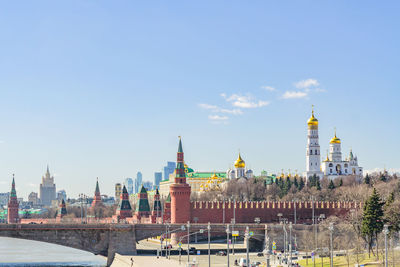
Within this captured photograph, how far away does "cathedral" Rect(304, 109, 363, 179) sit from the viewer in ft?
586

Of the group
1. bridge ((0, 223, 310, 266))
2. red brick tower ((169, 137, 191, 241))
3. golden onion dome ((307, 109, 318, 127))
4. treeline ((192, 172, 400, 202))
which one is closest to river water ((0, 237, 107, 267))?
bridge ((0, 223, 310, 266))

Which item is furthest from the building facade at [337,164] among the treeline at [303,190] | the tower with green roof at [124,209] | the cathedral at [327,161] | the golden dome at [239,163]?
the tower with green roof at [124,209]

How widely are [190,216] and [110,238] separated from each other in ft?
65.1

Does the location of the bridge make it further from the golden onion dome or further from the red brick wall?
the golden onion dome

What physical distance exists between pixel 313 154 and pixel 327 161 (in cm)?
780

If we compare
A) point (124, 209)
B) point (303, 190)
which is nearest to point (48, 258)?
point (124, 209)

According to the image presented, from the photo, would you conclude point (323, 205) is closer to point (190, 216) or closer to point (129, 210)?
point (190, 216)

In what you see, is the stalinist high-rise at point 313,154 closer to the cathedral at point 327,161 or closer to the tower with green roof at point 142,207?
the cathedral at point 327,161

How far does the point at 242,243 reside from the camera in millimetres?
112500

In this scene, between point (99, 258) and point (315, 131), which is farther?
point (315, 131)

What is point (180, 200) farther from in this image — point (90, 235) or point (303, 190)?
point (303, 190)

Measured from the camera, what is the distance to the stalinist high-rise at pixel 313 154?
17825cm

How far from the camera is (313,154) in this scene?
180 meters

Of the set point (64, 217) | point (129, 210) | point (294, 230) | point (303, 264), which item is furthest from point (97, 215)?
point (303, 264)
